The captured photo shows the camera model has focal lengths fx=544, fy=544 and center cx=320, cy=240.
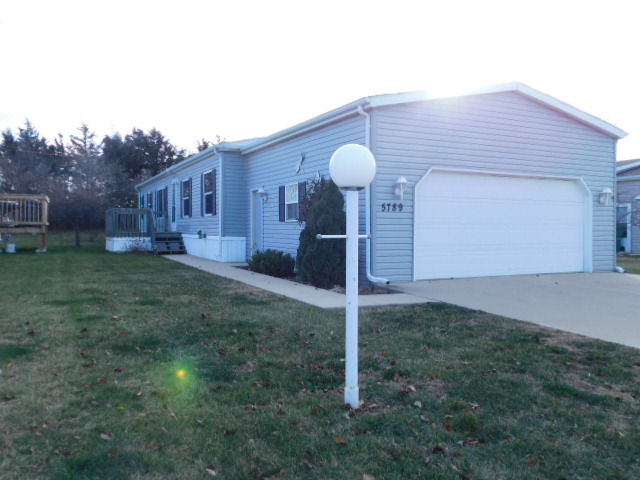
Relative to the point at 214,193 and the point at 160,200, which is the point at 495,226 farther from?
the point at 160,200

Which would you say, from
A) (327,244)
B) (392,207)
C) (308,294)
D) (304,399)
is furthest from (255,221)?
(304,399)

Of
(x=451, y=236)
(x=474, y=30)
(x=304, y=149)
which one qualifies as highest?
(x=474, y=30)

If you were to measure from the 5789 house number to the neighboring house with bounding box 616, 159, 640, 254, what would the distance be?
45.2ft

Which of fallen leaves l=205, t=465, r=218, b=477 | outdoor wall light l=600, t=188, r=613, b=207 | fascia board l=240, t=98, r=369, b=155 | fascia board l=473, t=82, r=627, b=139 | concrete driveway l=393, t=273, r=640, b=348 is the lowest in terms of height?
fallen leaves l=205, t=465, r=218, b=477

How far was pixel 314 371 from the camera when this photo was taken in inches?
181

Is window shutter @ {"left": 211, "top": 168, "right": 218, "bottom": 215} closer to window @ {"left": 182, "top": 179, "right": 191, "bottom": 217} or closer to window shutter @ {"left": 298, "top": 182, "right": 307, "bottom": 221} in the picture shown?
window @ {"left": 182, "top": 179, "right": 191, "bottom": 217}

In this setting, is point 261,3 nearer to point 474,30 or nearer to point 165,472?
point 474,30

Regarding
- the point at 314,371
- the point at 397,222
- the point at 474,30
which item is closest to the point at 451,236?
the point at 397,222

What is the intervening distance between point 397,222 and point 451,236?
1374 mm

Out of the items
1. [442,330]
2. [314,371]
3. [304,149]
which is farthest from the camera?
[304,149]

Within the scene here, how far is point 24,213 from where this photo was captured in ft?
60.8

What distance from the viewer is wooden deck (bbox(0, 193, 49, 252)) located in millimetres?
18000

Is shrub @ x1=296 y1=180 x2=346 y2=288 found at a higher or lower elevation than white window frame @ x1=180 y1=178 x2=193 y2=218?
lower

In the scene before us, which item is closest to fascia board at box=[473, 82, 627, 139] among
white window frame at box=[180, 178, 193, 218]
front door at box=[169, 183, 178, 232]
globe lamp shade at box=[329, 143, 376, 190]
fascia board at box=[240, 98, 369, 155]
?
fascia board at box=[240, 98, 369, 155]
